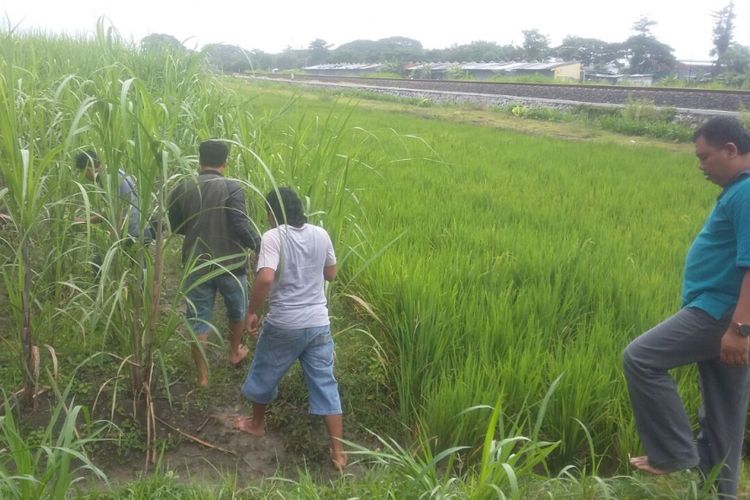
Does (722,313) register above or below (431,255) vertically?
above

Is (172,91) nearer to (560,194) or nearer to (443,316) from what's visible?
(443,316)

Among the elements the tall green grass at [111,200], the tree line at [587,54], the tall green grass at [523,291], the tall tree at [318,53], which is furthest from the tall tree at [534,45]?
the tall green grass at [111,200]

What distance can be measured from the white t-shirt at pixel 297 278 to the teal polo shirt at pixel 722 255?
1361mm

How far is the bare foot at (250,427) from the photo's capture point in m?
2.75

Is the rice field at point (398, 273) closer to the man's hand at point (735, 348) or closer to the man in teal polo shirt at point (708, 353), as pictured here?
the man in teal polo shirt at point (708, 353)

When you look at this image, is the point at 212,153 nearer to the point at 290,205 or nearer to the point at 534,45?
the point at 290,205

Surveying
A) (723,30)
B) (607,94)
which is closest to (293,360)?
(607,94)

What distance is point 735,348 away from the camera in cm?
211

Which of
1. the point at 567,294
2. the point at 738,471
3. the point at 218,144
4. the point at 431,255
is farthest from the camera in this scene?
the point at 431,255

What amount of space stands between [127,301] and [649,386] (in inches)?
75.4

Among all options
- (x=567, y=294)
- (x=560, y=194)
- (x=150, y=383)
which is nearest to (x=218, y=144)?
(x=150, y=383)

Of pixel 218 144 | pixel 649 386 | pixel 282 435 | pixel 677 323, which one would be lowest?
pixel 282 435

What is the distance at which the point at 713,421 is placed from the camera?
7.70ft

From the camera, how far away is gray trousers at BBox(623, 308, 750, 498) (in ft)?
7.52
